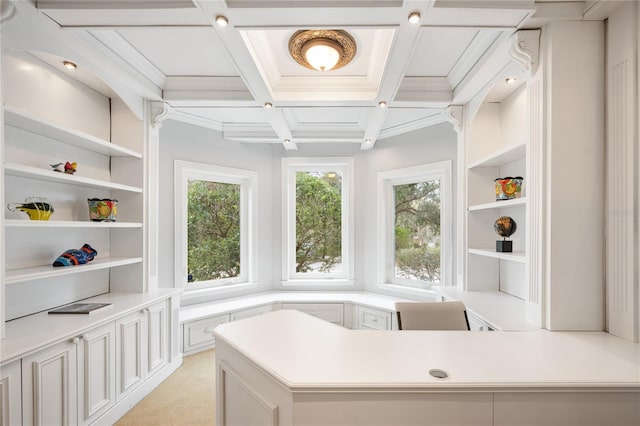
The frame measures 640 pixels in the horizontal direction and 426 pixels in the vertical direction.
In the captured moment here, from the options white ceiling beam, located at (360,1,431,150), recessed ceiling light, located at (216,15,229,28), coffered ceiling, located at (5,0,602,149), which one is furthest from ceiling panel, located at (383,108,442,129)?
recessed ceiling light, located at (216,15,229,28)

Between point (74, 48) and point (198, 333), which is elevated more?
point (74, 48)

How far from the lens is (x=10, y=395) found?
4.62 ft

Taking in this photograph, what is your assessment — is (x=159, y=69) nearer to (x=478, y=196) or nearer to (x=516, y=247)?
(x=478, y=196)

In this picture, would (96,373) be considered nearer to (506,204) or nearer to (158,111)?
(158,111)

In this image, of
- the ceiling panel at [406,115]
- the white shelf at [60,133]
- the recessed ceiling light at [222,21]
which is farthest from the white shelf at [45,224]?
the ceiling panel at [406,115]

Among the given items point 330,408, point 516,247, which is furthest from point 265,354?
point 516,247

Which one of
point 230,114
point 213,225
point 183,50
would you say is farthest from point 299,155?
point 183,50

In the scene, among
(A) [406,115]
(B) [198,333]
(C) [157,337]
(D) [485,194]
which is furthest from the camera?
(A) [406,115]

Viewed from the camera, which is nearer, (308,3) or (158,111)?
(308,3)

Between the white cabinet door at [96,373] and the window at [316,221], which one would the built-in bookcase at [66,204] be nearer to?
the white cabinet door at [96,373]

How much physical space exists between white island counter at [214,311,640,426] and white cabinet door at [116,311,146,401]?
4.01ft

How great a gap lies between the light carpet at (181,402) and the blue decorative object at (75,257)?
115 centimetres

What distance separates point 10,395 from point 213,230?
92.5 inches

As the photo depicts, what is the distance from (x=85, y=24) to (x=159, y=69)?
68cm
